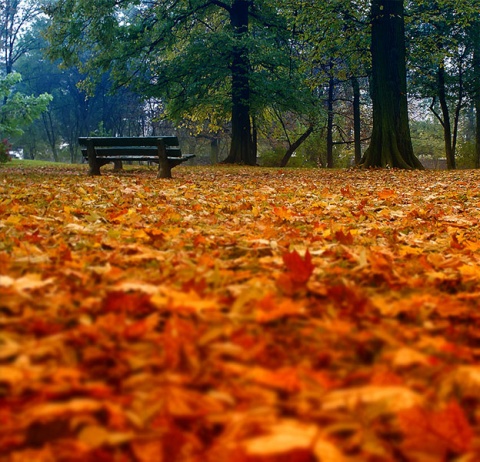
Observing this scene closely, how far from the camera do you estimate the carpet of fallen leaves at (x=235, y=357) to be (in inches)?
36.9

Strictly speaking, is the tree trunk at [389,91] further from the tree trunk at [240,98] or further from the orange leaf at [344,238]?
the orange leaf at [344,238]

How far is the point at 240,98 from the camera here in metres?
18.1

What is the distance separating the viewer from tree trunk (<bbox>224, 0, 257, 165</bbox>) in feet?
57.3

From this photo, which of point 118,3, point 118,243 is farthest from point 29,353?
point 118,3

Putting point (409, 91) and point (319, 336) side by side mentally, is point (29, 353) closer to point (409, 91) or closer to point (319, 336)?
point (319, 336)

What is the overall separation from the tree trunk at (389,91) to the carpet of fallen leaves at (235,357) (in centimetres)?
1099

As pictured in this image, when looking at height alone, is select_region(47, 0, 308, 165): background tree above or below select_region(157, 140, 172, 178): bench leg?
A: above

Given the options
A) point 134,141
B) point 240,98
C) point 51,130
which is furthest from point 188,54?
point 51,130

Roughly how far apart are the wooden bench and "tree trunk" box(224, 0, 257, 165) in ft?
25.0

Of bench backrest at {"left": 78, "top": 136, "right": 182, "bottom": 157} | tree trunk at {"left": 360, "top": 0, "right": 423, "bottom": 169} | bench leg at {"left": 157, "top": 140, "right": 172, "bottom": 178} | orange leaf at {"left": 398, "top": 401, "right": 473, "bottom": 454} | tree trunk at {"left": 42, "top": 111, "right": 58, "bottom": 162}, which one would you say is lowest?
orange leaf at {"left": 398, "top": 401, "right": 473, "bottom": 454}

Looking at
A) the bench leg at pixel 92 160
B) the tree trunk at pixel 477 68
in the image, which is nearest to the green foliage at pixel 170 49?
the bench leg at pixel 92 160

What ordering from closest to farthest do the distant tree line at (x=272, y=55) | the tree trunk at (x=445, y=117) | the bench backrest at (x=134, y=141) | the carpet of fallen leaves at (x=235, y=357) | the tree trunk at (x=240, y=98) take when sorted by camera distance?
1. the carpet of fallen leaves at (x=235, y=357)
2. the bench backrest at (x=134, y=141)
3. the distant tree line at (x=272, y=55)
4. the tree trunk at (x=240, y=98)
5. the tree trunk at (x=445, y=117)

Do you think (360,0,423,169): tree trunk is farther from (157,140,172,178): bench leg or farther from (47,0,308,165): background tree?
(157,140,172,178): bench leg

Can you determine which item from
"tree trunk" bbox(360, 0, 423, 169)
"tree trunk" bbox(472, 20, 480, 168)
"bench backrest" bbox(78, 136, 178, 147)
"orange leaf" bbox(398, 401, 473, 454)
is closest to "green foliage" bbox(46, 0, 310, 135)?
"tree trunk" bbox(360, 0, 423, 169)
